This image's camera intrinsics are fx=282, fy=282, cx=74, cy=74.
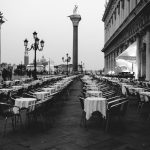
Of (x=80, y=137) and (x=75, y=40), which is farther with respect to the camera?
(x=75, y=40)

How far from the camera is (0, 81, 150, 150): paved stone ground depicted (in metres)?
5.30

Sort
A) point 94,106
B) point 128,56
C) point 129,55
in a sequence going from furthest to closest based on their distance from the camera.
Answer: point 129,55 < point 128,56 < point 94,106

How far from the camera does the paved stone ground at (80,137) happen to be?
5.30 meters

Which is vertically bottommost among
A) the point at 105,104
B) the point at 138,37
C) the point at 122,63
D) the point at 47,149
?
the point at 47,149

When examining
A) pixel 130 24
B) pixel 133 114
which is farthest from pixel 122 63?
pixel 133 114

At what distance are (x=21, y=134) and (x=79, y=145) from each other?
1.56 metres

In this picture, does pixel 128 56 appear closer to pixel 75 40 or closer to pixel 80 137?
pixel 80 137

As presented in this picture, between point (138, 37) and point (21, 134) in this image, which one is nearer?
point (21, 134)

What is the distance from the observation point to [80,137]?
5957mm

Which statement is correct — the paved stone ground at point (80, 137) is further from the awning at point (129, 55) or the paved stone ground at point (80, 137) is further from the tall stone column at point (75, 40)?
the tall stone column at point (75, 40)

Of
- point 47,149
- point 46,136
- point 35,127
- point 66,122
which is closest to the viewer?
point 47,149

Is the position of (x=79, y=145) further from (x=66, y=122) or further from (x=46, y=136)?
(x=66, y=122)

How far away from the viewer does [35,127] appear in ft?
22.9

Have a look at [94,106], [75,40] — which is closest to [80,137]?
[94,106]
